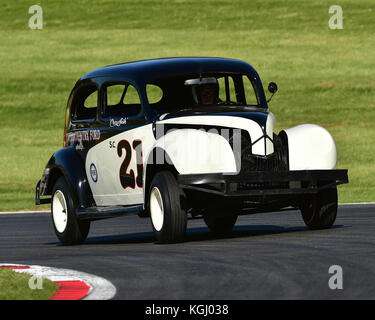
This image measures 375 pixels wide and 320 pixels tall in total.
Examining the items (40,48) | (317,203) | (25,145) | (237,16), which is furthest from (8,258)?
(237,16)

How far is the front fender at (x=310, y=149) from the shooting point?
40.2ft

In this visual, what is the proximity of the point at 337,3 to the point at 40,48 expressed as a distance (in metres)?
18.7

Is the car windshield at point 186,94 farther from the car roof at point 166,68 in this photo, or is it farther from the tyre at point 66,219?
the tyre at point 66,219

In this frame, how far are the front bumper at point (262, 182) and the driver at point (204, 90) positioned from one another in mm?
1418

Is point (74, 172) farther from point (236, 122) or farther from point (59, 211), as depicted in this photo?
point (236, 122)

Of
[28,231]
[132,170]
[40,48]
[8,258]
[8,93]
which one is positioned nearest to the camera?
[8,258]

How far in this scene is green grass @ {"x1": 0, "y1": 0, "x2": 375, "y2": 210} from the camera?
35031 mm

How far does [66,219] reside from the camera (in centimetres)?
1350

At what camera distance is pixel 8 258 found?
11.6 meters

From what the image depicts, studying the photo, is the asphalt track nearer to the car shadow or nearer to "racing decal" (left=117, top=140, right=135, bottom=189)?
the car shadow

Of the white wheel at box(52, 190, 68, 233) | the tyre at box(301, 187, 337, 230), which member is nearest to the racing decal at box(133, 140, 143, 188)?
the white wheel at box(52, 190, 68, 233)

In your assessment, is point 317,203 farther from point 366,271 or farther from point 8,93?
point 8,93
